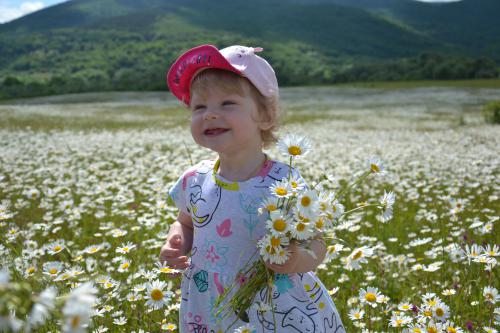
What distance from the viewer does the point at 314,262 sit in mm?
2127

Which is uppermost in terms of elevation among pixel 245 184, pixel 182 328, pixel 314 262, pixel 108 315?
pixel 245 184

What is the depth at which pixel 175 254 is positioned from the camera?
2557 millimetres

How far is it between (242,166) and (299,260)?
72cm

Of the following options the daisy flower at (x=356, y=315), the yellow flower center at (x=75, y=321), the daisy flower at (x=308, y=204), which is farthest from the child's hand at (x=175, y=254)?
the yellow flower center at (x=75, y=321)

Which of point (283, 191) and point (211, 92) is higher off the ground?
point (211, 92)

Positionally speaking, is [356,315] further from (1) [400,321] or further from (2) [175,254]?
(2) [175,254]

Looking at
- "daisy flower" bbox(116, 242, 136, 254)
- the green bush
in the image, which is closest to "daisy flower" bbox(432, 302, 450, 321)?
"daisy flower" bbox(116, 242, 136, 254)

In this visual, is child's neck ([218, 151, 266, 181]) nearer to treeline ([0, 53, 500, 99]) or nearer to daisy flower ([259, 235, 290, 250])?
daisy flower ([259, 235, 290, 250])

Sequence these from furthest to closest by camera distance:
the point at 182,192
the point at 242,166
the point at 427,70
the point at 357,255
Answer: the point at 427,70, the point at 182,192, the point at 242,166, the point at 357,255

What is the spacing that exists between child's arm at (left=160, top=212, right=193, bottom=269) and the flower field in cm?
11

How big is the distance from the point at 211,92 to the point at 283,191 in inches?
32.4

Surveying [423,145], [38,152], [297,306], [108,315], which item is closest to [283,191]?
[297,306]

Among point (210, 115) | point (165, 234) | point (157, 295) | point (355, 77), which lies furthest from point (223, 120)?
point (355, 77)

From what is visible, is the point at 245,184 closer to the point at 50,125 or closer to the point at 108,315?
the point at 108,315
